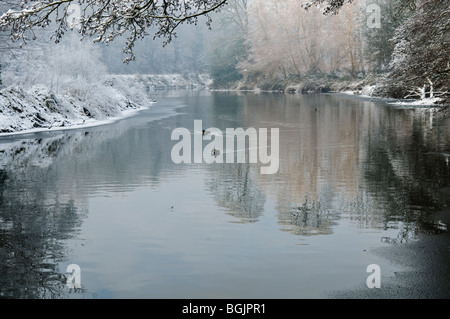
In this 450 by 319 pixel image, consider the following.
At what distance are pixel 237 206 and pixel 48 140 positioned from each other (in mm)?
12565

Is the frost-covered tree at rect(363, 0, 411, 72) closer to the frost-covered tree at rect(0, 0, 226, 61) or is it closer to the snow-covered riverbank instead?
the snow-covered riverbank

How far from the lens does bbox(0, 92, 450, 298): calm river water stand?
5.29 metres

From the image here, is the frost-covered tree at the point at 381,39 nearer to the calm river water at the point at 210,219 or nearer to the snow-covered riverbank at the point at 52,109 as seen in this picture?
the snow-covered riverbank at the point at 52,109

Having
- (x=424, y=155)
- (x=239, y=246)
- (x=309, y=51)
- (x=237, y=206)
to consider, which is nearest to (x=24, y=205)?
(x=237, y=206)

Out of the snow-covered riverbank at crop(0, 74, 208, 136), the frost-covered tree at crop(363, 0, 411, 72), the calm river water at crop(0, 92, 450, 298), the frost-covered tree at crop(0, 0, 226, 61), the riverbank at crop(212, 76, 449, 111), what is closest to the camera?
the calm river water at crop(0, 92, 450, 298)

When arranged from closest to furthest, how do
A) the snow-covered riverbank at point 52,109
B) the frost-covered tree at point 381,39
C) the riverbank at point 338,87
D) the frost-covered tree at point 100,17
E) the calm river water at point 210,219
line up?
the calm river water at point 210,219
the frost-covered tree at point 100,17
the snow-covered riverbank at point 52,109
the riverbank at point 338,87
the frost-covered tree at point 381,39

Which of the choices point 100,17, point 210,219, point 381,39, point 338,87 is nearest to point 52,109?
point 100,17

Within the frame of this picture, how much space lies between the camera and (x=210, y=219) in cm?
768

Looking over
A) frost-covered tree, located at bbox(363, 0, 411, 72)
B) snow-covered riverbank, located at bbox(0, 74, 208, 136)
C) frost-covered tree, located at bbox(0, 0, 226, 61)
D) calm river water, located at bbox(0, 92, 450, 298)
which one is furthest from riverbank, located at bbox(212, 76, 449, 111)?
frost-covered tree, located at bbox(0, 0, 226, 61)

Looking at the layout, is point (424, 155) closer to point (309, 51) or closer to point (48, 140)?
point (48, 140)

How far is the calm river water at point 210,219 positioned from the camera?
208 inches

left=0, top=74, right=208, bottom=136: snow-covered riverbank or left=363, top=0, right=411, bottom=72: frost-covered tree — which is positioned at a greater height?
left=363, top=0, right=411, bottom=72: frost-covered tree

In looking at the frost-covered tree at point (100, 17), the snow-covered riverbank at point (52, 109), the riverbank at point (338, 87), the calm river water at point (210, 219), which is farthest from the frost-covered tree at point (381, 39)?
the frost-covered tree at point (100, 17)
